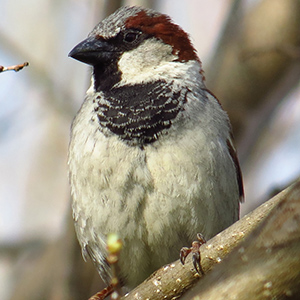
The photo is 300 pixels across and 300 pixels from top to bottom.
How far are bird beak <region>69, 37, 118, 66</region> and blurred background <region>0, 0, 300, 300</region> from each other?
47 centimetres

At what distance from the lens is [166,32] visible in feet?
15.7

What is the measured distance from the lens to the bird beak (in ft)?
15.0

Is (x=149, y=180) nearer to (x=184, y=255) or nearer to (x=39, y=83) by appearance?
(x=184, y=255)

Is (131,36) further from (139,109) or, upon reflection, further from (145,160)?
(145,160)

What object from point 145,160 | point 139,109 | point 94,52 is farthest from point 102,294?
point 94,52

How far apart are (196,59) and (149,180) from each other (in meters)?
1.35

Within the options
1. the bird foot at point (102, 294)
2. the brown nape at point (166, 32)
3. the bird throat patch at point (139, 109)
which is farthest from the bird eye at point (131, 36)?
the bird foot at point (102, 294)

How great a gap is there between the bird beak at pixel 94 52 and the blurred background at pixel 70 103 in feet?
1.53

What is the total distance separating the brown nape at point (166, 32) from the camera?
187 inches

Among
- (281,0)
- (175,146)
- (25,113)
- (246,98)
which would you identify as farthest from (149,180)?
→ (25,113)

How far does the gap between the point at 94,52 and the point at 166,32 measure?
58cm

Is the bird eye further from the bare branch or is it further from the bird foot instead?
the bare branch

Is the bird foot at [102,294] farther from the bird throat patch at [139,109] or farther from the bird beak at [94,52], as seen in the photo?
the bird beak at [94,52]

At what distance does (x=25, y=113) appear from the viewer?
23.6ft
